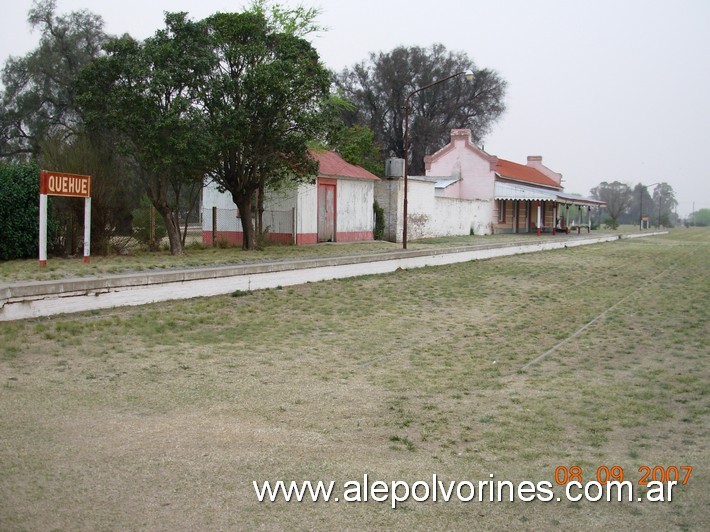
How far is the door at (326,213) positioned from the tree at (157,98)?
8790 millimetres

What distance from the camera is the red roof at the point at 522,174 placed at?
50381 millimetres

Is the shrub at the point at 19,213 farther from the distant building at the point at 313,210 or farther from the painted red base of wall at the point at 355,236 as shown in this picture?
the painted red base of wall at the point at 355,236

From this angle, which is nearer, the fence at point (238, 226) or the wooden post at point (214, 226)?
the wooden post at point (214, 226)

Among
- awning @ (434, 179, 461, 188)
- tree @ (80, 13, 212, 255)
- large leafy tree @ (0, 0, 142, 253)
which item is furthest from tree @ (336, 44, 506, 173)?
tree @ (80, 13, 212, 255)

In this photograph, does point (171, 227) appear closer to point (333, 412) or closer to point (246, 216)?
point (246, 216)

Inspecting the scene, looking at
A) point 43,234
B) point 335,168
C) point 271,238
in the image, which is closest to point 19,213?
point 43,234

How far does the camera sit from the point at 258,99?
65.3 feet

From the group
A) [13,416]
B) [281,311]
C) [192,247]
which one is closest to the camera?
[13,416]

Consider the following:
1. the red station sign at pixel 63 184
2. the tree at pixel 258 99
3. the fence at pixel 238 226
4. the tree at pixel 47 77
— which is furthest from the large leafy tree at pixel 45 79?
the red station sign at pixel 63 184

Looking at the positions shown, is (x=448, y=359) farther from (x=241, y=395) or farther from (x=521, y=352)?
(x=241, y=395)

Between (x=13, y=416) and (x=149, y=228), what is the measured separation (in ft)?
51.4

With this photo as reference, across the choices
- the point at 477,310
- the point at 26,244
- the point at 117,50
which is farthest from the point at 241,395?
the point at 117,50

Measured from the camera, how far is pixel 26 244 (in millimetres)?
16984

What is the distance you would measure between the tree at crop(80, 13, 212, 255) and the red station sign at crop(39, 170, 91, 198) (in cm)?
304
